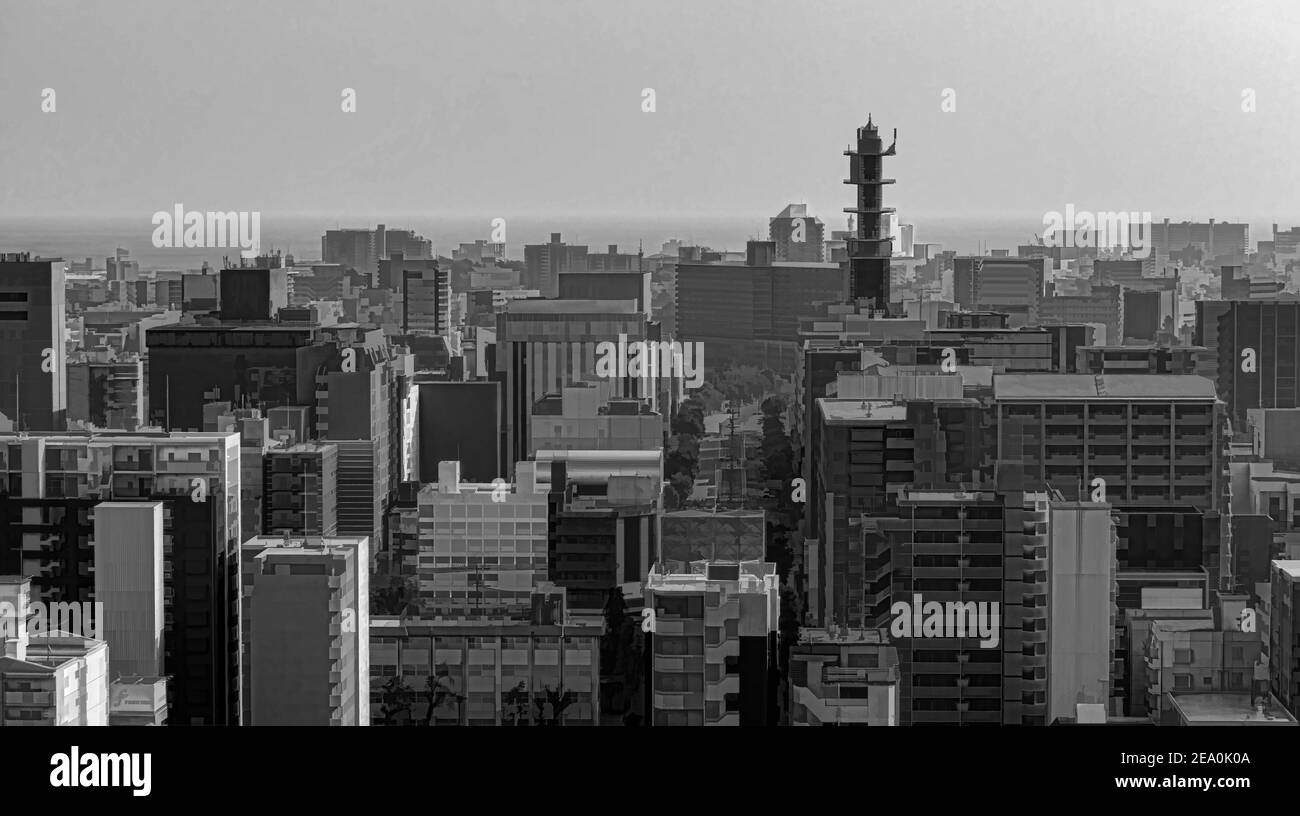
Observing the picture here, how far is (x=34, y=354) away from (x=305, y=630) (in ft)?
4.38

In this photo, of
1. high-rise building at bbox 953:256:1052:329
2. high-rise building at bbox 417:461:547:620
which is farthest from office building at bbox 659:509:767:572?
high-rise building at bbox 953:256:1052:329

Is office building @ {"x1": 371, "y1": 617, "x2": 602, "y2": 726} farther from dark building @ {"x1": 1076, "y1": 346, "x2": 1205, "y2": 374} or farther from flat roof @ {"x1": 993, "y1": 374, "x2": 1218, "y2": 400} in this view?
dark building @ {"x1": 1076, "y1": 346, "x2": 1205, "y2": 374}

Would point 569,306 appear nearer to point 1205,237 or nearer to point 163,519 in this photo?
point 163,519

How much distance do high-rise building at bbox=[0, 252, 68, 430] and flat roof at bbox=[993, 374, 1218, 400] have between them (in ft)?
13.0

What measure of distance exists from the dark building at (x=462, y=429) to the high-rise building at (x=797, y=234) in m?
1.21

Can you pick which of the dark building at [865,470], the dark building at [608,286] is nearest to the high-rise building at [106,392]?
the dark building at [608,286]

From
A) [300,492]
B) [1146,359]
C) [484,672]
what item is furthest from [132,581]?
[1146,359]

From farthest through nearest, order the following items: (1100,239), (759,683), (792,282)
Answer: (792,282) < (1100,239) < (759,683)

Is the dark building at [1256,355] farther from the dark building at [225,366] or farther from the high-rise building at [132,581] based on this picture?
the high-rise building at [132,581]

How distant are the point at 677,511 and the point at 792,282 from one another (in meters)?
1.49

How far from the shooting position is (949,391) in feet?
25.2
